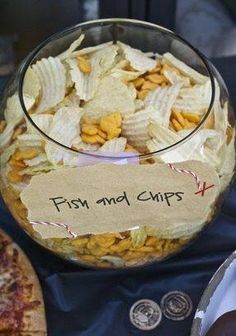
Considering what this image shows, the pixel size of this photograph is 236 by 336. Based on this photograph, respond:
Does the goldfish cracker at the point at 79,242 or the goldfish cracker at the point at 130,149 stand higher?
the goldfish cracker at the point at 130,149

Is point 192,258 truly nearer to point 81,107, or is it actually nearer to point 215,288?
point 215,288

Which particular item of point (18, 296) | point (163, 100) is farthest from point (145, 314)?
point (163, 100)

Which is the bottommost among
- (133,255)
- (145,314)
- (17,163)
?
(145,314)

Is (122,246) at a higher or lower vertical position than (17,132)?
lower

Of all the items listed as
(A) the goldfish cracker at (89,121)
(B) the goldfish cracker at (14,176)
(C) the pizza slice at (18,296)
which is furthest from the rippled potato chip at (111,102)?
(C) the pizza slice at (18,296)

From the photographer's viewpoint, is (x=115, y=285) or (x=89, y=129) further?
(x=115, y=285)

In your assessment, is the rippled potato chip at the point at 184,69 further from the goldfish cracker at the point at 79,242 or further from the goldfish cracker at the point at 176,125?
the goldfish cracker at the point at 79,242

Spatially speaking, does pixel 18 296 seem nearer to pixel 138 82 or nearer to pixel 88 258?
pixel 88 258

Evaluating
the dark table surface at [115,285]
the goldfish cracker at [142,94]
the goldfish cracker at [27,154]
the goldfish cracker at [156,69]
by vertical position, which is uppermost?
the goldfish cracker at [156,69]
